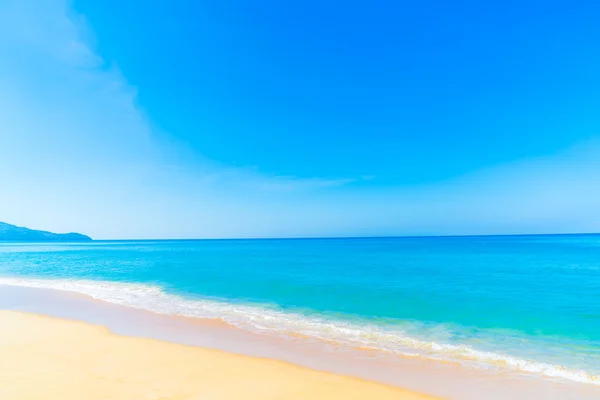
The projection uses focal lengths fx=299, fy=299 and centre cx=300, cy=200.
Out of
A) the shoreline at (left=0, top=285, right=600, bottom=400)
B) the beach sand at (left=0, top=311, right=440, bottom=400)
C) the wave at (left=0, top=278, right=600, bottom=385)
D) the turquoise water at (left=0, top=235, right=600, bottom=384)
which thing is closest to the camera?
the beach sand at (left=0, top=311, right=440, bottom=400)

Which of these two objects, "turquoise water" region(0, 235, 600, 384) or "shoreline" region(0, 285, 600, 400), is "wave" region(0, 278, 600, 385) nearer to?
"turquoise water" region(0, 235, 600, 384)

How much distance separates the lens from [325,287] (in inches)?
741

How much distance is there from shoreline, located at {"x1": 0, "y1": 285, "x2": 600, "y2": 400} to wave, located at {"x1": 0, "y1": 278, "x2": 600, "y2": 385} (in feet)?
1.91

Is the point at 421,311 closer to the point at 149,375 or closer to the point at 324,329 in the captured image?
the point at 324,329

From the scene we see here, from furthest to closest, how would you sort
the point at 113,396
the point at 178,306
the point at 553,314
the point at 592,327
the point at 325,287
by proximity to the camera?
the point at 325,287
the point at 178,306
the point at 553,314
the point at 592,327
the point at 113,396

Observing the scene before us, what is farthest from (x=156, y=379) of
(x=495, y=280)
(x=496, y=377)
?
(x=495, y=280)

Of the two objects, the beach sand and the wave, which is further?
the wave

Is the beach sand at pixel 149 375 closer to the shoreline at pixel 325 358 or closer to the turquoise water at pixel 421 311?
the shoreline at pixel 325 358

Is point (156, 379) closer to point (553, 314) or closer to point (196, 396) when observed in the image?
point (196, 396)

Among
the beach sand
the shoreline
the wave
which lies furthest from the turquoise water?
the beach sand

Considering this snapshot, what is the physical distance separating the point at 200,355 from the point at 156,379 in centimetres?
148

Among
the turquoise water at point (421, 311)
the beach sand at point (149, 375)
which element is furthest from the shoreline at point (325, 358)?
the turquoise water at point (421, 311)

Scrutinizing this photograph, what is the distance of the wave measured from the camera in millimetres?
7350

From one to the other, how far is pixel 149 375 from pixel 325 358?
4107 mm
